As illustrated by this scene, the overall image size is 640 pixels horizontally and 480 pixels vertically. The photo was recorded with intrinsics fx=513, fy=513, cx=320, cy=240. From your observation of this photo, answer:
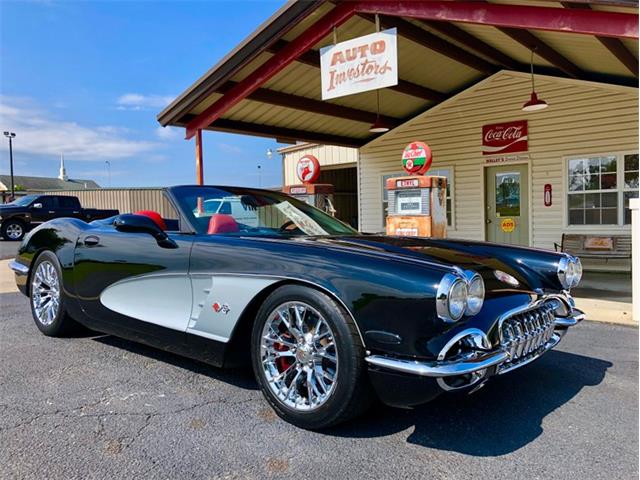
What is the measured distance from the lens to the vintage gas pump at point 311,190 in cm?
887

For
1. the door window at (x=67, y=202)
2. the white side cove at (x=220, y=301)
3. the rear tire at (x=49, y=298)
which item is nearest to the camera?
the white side cove at (x=220, y=301)

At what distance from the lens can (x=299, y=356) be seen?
8.96ft

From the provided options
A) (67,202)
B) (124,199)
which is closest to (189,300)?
(67,202)

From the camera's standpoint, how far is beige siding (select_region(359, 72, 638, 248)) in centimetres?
954

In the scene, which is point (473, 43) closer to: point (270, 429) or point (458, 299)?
point (458, 299)

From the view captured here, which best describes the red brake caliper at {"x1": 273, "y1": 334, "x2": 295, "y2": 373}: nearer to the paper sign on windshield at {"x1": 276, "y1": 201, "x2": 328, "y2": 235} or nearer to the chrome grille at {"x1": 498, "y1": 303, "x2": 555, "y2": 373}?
the chrome grille at {"x1": 498, "y1": 303, "x2": 555, "y2": 373}

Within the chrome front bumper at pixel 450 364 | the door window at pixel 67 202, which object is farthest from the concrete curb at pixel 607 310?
the door window at pixel 67 202

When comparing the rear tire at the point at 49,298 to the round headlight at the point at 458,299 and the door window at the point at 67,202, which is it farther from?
the door window at the point at 67,202

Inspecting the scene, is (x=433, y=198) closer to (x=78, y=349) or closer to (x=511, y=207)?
(x=511, y=207)

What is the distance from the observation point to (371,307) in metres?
2.44

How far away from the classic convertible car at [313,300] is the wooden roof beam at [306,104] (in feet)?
18.8

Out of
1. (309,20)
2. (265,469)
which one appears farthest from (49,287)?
(309,20)

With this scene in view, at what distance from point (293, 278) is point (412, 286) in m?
0.65

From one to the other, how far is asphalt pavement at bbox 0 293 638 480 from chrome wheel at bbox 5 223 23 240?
16.7 meters
